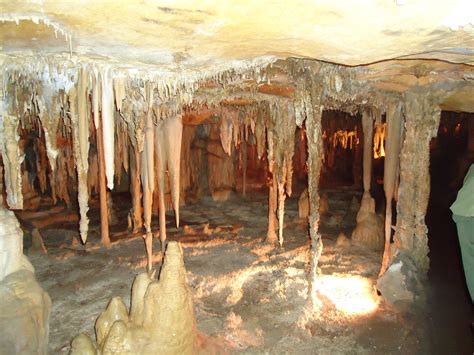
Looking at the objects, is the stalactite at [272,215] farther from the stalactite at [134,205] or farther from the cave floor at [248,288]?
the stalactite at [134,205]

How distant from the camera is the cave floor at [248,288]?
5336mm

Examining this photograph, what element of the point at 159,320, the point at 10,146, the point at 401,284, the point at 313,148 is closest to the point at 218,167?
the point at 313,148

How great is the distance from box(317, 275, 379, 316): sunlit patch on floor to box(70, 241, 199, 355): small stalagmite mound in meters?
3.04

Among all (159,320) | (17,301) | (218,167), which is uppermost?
(218,167)

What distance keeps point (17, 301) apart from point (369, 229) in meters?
8.27

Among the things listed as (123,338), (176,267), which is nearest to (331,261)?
(176,267)

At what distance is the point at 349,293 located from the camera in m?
6.81

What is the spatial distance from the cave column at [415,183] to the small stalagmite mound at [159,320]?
4.88 metres

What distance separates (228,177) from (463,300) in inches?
432

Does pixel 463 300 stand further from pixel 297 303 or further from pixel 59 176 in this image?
pixel 59 176

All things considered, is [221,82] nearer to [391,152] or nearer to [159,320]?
[159,320]

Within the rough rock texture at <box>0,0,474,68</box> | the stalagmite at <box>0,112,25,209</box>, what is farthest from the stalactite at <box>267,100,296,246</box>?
the stalagmite at <box>0,112,25,209</box>

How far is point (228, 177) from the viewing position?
54.2 feet

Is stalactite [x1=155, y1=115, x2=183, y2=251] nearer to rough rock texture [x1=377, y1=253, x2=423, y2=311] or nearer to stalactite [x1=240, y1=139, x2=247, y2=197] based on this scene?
rough rock texture [x1=377, y1=253, x2=423, y2=311]
